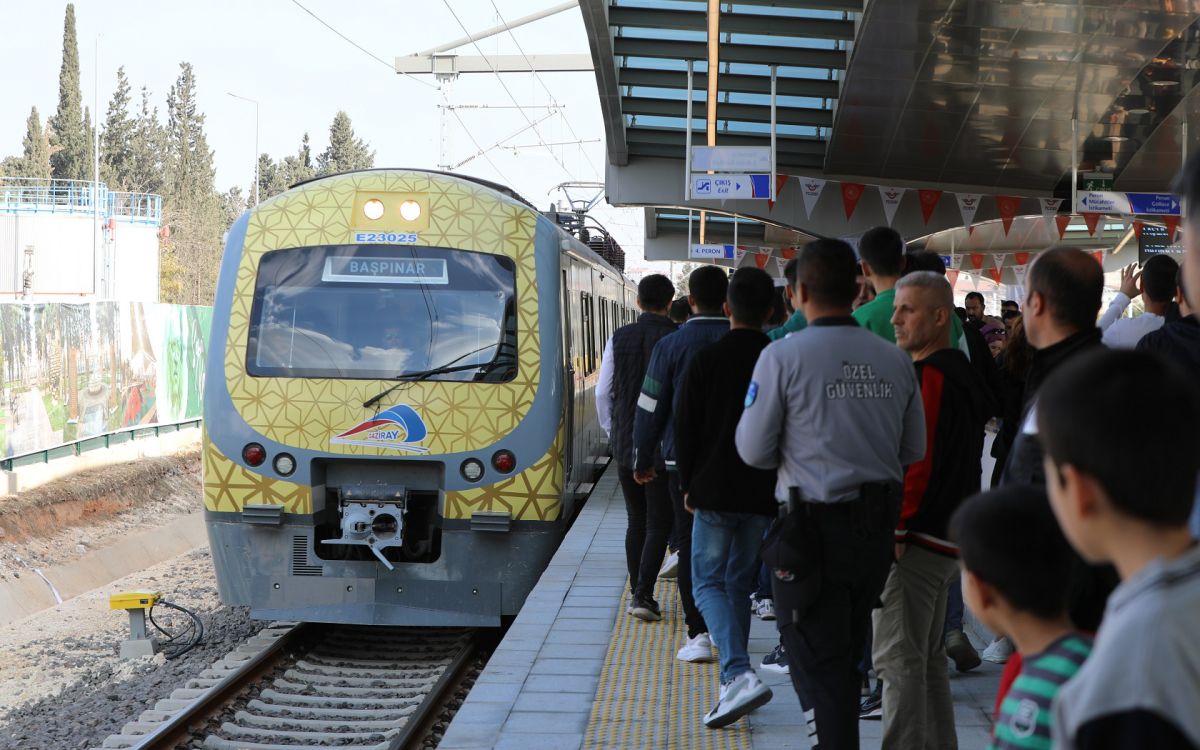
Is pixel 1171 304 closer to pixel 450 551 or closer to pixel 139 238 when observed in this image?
pixel 450 551

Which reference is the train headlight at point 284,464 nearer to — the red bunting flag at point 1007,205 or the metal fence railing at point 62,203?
the red bunting flag at point 1007,205

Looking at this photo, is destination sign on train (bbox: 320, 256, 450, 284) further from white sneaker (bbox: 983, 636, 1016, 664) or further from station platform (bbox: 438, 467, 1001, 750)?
white sneaker (bbox: 983, 636, 1016, 664)

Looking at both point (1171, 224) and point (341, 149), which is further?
point (341, 149)

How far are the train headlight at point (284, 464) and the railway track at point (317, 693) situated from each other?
120cm

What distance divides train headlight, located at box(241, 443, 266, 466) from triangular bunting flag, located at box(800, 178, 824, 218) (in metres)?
15.6

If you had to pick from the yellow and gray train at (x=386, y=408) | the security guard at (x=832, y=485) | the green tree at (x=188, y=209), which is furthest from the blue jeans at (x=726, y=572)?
the green tree at (x=188, y=209)

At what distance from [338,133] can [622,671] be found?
99723 millimetres

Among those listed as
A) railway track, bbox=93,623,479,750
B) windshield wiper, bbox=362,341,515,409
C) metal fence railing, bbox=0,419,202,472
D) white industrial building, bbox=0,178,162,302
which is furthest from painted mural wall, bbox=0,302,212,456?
white industrial building, bbox=0,178,162,302

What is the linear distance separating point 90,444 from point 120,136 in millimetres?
64850

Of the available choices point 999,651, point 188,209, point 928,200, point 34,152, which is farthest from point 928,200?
point 188,209

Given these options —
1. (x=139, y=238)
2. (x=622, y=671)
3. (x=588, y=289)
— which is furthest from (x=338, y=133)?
(x=622, y=671)

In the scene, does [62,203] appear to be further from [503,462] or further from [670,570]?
[670,570]

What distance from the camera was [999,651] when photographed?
6.30m

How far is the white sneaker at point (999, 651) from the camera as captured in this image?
20.6ft
